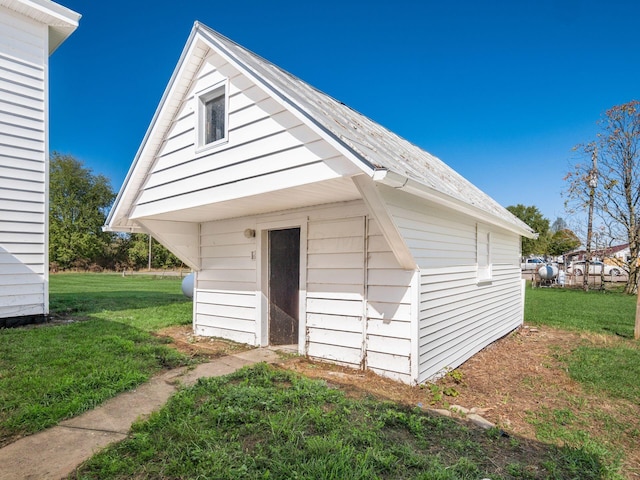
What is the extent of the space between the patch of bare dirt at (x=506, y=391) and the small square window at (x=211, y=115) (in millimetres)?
3446

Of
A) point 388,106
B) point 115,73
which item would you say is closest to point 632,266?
point 388,106

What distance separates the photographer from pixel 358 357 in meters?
5.03

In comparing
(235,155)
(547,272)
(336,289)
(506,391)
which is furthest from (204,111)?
(547,272)

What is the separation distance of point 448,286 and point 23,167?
28.0 ft

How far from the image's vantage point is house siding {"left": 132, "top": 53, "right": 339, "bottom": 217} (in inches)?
160

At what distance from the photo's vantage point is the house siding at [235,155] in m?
4.06

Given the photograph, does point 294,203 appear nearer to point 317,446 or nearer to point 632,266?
point 317,446

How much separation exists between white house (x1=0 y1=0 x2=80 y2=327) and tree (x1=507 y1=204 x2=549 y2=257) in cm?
4116

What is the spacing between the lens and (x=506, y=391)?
16.0 feet

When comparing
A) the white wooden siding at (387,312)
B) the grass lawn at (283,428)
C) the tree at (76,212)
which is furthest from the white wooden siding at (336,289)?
the tree at (76,212)

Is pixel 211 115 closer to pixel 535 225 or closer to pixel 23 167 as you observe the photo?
pixel 23 167

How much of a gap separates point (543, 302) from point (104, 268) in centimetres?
4199

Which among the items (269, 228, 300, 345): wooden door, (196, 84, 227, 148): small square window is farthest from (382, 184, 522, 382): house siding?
(196, 84, 227, 148): small square window

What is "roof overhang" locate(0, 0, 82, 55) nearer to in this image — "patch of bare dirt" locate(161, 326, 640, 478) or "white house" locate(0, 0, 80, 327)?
"white house" locate(0, 0, 80, 327)
